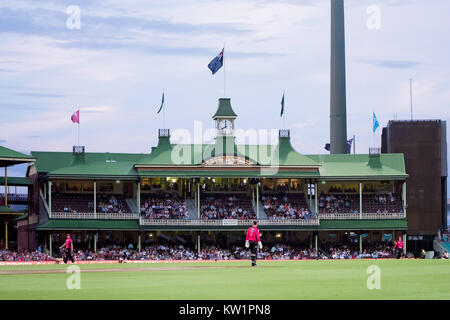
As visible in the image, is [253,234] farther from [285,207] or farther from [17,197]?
[17,197]

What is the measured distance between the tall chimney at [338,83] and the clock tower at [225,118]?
75.1ft

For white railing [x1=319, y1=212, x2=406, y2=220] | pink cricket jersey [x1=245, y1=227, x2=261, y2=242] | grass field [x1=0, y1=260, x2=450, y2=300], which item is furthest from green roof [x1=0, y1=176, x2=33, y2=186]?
grass field [x1=0, y1=260, x2=450, y2=300]

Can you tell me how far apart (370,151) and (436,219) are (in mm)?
21107

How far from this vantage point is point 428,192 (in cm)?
9938

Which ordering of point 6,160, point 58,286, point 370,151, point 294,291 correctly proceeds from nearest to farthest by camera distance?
point 294,291, point 58,286, point 6,160, point 370,151

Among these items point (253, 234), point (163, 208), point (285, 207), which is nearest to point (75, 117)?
point (163, 208)

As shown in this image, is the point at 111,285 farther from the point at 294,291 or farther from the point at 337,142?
the point at 337,142

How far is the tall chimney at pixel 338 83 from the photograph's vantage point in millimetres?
99875

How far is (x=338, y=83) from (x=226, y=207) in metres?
30.0

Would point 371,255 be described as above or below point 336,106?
below

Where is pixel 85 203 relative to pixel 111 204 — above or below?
above

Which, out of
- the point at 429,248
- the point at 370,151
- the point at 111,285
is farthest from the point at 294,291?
the point at 429,248

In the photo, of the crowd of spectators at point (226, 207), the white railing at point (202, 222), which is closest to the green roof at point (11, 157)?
the white railing at point (202, 222)

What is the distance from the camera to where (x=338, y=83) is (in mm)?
100312
